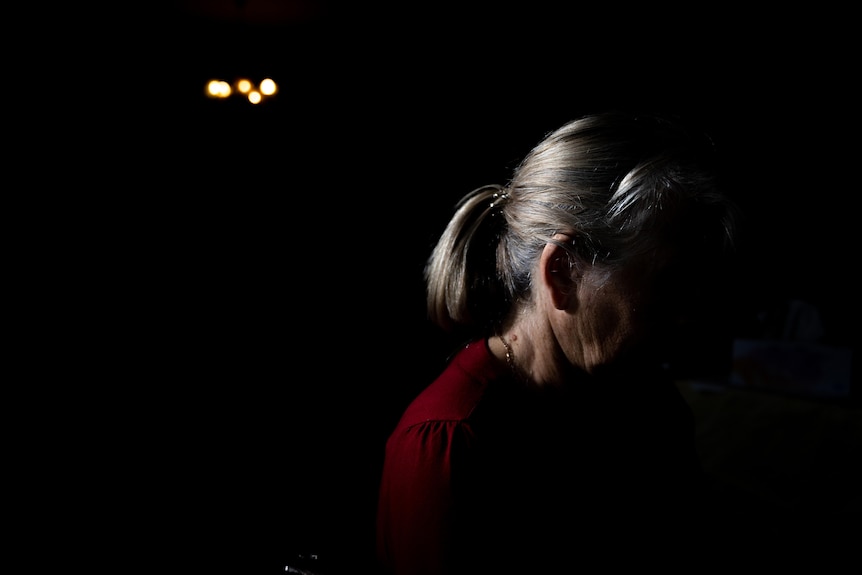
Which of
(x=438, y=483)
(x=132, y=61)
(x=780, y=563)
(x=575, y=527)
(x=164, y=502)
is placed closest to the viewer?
(x=438, y=483)

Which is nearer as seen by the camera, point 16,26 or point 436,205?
point 16,26

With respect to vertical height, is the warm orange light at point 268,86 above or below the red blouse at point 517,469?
above

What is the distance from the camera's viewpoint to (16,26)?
2.03 meters

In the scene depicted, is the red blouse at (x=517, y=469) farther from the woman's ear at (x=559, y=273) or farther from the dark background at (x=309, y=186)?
the dark background at (x=309, y=186)

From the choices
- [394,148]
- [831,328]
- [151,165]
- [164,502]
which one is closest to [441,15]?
[394,148]

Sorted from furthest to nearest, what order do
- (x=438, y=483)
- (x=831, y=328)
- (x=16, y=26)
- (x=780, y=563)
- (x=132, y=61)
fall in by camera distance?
(x=831, y=328), (x=132, y=61), (x=16, y=26), (x=780, y=563), (x=438, y=483)

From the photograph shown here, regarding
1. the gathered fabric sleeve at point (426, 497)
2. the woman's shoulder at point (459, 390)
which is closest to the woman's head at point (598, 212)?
the woman's shoulder at point (459, 390)

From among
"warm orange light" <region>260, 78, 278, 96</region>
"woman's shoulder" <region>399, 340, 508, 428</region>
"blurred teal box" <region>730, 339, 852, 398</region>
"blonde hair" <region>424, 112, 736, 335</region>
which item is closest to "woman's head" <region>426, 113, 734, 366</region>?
"blonde hair" <region>424, 112, 736, 335</region>

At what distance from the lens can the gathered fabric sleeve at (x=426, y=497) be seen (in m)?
0.79

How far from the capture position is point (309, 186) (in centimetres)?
302

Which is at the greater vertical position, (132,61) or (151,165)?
(132,61)

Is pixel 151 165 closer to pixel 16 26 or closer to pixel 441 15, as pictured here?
pixel 16 26

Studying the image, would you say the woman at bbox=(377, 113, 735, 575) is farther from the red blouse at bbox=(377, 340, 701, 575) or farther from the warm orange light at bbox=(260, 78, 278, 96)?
the warm orange light at bbox=(260, 78, 278, 96)

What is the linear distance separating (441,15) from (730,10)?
1541mm
